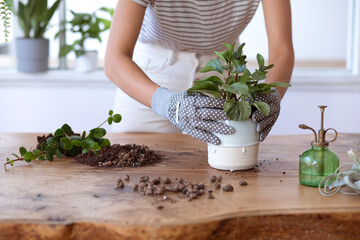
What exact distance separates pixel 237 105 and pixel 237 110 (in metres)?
0.01

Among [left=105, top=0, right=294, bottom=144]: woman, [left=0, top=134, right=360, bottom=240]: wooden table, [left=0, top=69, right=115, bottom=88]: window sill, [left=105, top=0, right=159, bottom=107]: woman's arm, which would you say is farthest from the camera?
[left=0, top=69, right=115, bottom=88]: window sill

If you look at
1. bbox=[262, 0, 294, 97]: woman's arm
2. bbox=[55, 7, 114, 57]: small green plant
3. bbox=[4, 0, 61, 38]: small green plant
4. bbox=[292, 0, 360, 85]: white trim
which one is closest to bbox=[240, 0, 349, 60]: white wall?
bbox=[292, 0, 360, 85]: white trim

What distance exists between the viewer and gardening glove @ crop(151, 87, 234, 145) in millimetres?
1264

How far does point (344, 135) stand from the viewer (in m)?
1.83

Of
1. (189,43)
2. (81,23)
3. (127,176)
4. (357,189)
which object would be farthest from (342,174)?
(81,23)

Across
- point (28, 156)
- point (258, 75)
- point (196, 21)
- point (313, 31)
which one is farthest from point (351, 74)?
point (28, 156)

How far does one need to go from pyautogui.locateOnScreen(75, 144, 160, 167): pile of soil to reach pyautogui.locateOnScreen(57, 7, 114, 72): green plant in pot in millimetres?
1867

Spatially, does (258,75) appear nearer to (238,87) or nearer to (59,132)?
(238,87)

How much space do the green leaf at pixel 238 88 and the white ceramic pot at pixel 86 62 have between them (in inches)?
85.3

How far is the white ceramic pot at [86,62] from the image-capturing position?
3.22 metres

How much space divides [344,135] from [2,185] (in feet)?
4.10

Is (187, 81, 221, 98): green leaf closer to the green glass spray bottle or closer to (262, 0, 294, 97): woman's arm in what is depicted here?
the green glass spray bottle

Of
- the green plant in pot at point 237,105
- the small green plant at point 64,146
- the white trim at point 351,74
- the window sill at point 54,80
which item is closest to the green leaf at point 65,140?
the small green plant at point 64,146

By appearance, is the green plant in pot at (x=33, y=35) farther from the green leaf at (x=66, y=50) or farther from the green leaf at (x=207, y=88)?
the green leaf at (x=207, y=88)
